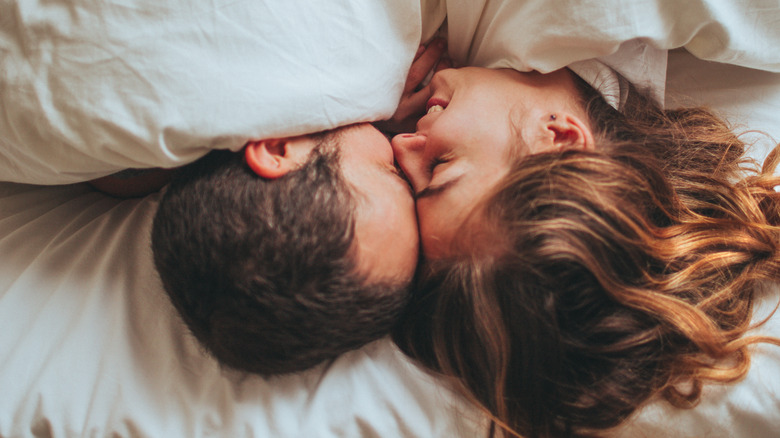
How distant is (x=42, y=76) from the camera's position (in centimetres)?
58

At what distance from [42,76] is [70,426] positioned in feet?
1.45

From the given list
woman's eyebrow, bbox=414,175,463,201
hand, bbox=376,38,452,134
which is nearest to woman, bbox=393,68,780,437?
woman's eyebrow, bbox=414,175,463,201

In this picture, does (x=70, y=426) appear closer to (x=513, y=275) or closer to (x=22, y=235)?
(x=22, y=235)

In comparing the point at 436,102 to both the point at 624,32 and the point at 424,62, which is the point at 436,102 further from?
the point at 624,32

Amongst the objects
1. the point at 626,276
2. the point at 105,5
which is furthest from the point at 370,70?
the point at 626,276

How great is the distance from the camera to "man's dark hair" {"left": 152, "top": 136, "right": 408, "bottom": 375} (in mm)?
580

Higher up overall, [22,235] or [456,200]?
[456,200]

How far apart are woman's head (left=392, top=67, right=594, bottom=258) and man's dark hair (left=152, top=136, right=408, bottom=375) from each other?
0.12 m

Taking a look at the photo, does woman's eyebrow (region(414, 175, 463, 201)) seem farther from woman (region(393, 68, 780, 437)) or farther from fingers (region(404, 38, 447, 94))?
fingers (region(404, 38, 447, 94))

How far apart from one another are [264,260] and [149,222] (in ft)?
0.96

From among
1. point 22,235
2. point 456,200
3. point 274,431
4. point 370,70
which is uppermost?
point 370,70

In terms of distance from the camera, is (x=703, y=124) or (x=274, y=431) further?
(x=703, y=124)

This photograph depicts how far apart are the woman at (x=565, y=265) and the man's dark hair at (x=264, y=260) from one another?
0.41 ft

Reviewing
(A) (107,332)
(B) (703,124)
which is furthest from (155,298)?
(B) (703,124)
